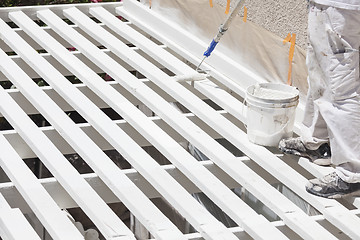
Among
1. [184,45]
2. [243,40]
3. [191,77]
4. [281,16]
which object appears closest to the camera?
[281,16]

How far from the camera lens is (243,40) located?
4.02m

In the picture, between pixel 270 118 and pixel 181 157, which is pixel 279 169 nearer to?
pixel 270 118

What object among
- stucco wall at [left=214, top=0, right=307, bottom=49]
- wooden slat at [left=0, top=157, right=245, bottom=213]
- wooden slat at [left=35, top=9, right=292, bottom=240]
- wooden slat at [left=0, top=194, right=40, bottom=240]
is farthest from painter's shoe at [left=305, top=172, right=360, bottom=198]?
wooden slat at [left=0, top=194, right=40, bottom=240]

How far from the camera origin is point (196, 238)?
2.48 meters

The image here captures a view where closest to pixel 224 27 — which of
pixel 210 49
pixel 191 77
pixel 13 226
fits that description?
pixel 210 49

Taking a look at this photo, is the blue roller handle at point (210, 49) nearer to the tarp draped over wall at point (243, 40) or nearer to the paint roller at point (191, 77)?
the paint roller at point (191, 77)

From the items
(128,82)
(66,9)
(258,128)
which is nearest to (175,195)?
(258,128)

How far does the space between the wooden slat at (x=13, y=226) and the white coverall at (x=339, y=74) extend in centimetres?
118

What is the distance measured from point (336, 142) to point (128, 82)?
1.36m

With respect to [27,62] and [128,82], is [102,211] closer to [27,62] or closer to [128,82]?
[128,82]

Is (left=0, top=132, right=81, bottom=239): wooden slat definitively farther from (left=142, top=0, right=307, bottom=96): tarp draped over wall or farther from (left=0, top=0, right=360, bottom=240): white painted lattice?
(left=142, top=0, right=307, bottom=96): tarp draped over wall

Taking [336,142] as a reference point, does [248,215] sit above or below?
below

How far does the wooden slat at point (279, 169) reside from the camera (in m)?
2.59

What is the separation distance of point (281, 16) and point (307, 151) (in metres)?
0.91
